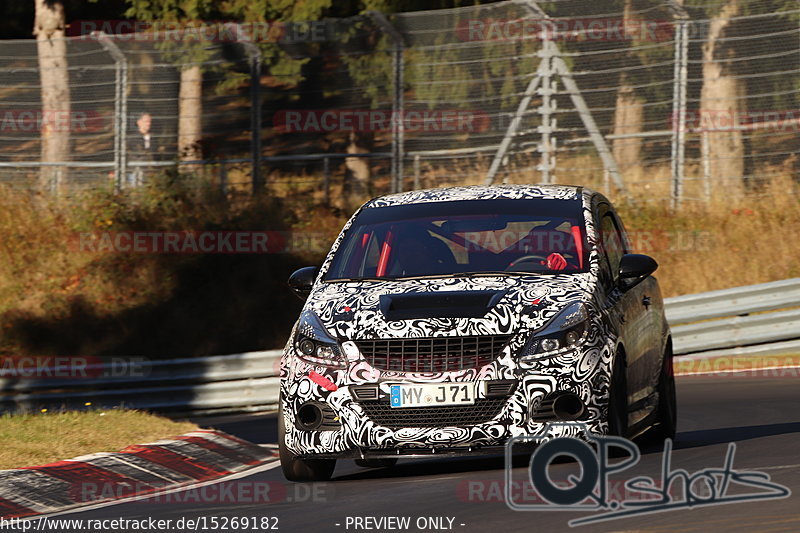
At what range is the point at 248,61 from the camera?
24.1 m

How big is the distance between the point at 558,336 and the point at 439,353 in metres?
0.68

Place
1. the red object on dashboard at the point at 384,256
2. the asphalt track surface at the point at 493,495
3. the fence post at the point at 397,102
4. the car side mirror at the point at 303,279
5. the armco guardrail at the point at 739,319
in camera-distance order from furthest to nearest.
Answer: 1. the fence post at the point at 397,102
2. the armco guardrail at the point at 739,319
3. the red object on dashboard at the point at 384,256
4. the car side mirror at the point at 303,279
5. the asphalt track surface at the point at 493,495

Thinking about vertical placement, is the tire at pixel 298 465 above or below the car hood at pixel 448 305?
below

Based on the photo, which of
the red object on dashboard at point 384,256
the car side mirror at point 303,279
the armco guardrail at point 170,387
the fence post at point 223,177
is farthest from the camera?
the fence post at point 223,177

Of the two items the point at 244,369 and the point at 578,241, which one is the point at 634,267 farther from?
the point at 244,369

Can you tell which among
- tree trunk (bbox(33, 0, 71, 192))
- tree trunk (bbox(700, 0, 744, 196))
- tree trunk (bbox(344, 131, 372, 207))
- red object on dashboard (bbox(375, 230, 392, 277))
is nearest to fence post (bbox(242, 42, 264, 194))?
tree trunk (bbox(344, 131, 372, 207))

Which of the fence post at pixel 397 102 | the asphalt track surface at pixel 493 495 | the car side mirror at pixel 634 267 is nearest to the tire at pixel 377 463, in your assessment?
the asphalt track surface at pixel 493 495

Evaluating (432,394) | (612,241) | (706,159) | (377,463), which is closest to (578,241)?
(612,241)

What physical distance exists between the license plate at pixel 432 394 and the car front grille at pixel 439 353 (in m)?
0.10

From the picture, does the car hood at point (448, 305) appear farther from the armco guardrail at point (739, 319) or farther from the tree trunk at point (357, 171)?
the tree trunk at point (357, 171)

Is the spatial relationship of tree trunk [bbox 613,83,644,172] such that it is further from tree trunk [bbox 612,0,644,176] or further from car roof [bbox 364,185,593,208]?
car roof [bbox 364,185,593,208]

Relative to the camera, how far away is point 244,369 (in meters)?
16.7

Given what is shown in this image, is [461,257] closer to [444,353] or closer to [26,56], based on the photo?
[444,353]

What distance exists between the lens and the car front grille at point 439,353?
9.02 meters
